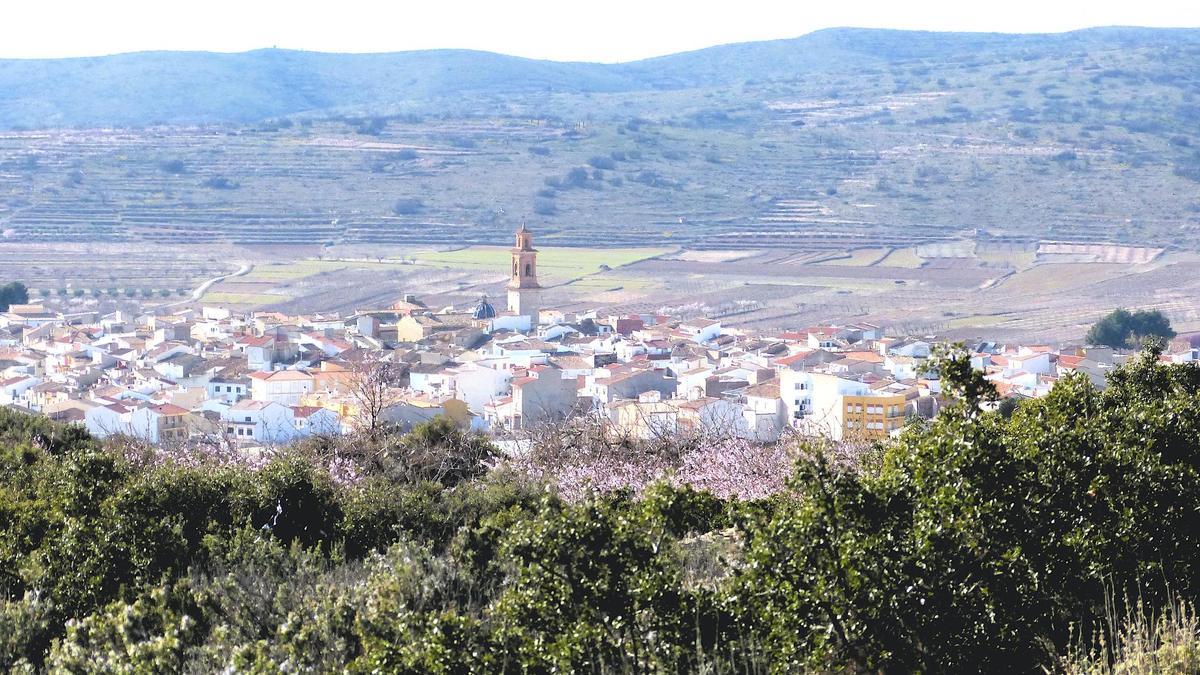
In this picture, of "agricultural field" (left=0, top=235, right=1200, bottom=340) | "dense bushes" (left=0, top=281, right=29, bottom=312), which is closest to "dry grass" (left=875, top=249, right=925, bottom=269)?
"agricultural field" (left=0, top=235, right=1200, bottom=340)

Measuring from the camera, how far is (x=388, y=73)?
17650cm

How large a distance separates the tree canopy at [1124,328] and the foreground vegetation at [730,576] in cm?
4365

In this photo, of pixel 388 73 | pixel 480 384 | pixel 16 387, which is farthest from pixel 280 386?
pixel 388 73

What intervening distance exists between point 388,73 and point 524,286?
124797mm

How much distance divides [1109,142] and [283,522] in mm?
104711

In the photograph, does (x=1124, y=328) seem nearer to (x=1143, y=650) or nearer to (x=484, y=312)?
(x=484, y=312)

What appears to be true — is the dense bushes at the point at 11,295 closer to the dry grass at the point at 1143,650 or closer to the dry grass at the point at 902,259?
the dry grass at the point at 902,259

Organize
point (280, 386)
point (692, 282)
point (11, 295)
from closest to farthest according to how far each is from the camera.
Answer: point (280, 386), point (11, 295), point (692, 282)

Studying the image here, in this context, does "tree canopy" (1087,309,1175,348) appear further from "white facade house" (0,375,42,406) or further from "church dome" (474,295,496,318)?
"white facade house" (0,375,42,406)

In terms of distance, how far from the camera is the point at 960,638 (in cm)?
562

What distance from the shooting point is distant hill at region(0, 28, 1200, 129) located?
15425 cm

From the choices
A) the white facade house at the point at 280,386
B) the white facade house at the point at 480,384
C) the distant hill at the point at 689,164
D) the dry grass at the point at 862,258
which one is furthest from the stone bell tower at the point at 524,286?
the distant hill at the point at 689,164

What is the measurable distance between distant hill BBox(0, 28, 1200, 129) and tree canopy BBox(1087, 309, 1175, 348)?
95.8 metres

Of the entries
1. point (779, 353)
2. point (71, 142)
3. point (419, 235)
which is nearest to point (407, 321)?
point (779, 353)
